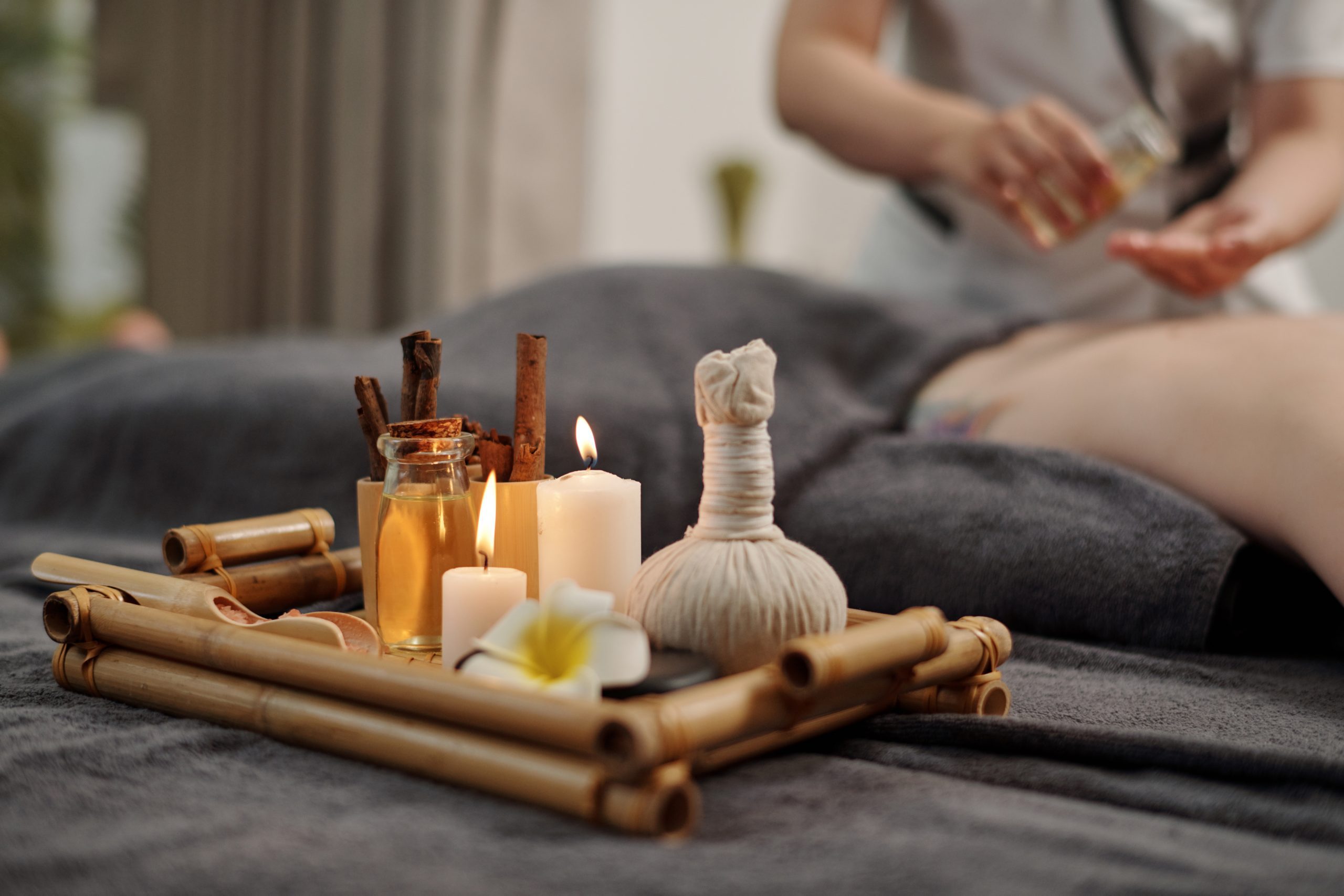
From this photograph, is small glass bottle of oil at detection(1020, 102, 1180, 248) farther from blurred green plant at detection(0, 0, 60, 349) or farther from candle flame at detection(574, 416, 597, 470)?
blurred green plant at detection(0, 0, 60, 349)

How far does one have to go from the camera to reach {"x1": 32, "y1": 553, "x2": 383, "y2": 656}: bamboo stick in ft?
1.72

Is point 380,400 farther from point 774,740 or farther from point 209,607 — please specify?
point 774,740

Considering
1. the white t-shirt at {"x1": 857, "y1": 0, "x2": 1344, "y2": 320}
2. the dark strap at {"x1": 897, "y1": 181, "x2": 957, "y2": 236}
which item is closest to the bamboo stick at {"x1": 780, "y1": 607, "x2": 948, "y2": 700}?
the white t-shirt at {"x1": 857, "y1": 0, "x2": 1344, "y2": 320}

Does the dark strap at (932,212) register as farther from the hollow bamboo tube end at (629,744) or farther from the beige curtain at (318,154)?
the beige curtain at (318,154)

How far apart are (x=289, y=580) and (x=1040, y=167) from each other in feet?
2.45

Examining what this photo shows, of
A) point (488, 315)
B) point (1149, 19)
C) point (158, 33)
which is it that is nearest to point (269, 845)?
point (488, 315)

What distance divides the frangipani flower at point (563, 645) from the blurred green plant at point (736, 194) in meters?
2.58

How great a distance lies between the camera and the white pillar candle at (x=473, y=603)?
49cm

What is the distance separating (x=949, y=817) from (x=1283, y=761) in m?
0.16

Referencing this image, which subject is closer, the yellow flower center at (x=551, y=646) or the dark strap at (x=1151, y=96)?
the yellow flower center at (x=551, y=646)

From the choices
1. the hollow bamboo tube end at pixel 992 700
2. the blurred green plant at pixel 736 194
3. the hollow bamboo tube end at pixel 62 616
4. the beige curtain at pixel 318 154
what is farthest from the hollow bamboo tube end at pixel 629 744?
the blurred green plant at pixel 736 194

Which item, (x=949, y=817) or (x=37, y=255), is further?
(x=37, y=255)

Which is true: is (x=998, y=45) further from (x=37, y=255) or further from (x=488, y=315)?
(x=37, y=255)

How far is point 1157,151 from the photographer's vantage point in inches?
37.3
